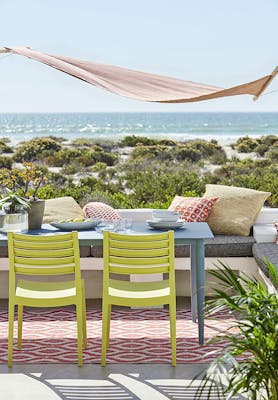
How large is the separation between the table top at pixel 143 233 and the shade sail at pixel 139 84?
0.90 metres

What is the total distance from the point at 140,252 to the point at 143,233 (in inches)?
21.8

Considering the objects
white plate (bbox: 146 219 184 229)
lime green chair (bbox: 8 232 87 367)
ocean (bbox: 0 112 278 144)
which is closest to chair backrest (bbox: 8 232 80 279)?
lime green chair (bbox: 8 232 87 367)

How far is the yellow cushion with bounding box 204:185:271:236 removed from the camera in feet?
22.2

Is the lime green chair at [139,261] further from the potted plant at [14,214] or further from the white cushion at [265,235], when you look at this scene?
the white cushion at [265,235]

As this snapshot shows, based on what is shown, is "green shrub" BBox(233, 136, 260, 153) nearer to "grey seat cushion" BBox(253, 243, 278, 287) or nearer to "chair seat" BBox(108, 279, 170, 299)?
"grey seat cushion" BBox(253, 243, 278, 287)

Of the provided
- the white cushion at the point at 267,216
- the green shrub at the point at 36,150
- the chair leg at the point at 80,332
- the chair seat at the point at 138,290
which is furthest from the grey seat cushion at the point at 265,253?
the green shrub at the point at 36,150

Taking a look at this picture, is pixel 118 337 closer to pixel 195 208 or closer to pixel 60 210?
pixel 60 210

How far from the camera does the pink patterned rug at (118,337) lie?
489cm

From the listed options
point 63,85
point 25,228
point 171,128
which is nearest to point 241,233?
point 25,228

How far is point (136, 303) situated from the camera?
4.69m

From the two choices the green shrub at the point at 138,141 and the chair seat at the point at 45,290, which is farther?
the green shrub at the point at 138,141

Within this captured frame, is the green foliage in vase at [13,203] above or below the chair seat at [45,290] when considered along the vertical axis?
above

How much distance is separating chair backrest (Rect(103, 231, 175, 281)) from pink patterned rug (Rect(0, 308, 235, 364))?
49 cm

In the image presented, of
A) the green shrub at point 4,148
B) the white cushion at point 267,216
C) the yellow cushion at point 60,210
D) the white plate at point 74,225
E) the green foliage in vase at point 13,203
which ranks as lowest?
the green shrub at point 4,148
